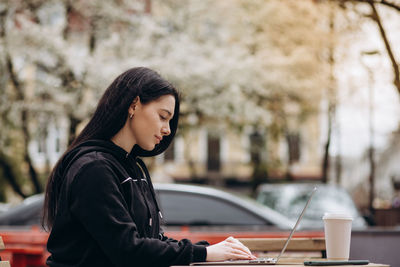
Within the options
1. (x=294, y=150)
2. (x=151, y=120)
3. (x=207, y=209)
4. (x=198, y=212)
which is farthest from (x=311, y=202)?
(x=294, y=150)

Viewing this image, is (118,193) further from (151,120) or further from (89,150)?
(151,120)

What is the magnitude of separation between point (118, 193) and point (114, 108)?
0.45m

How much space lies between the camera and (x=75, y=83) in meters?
16.5

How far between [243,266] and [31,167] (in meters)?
14.8

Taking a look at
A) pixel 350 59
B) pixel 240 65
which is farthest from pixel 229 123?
pixel 350 59

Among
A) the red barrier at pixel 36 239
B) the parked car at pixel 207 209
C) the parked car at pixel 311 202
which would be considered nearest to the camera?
the red barrier at pixel 36 239

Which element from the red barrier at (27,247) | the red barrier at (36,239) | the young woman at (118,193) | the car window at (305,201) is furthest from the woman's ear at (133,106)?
the car window at (305,201)

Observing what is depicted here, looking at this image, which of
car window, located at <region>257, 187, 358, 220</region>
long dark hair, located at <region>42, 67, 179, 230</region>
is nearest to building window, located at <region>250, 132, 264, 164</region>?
car window, located at <region>257, 187, 358, 220</region>

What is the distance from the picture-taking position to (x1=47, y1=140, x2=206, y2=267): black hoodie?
102 inches

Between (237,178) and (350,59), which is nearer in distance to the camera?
(350,59)

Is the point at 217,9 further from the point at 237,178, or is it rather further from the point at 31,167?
the point at 237,178

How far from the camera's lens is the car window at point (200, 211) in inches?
334

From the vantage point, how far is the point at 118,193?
2682mm

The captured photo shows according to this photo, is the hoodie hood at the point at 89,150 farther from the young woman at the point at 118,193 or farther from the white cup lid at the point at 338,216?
the white cup lid at the point at 338,216
